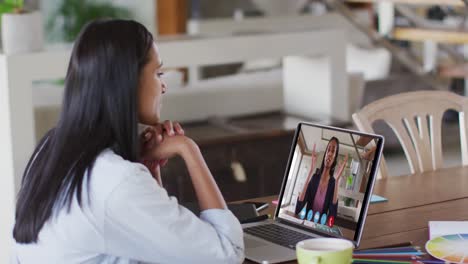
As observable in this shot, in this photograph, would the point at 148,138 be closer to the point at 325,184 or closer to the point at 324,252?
the point at 325,184

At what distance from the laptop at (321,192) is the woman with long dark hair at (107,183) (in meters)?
0.28

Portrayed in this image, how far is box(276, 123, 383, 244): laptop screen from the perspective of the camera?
204 centimetres

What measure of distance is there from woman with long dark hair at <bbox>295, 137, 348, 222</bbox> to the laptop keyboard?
67 mm

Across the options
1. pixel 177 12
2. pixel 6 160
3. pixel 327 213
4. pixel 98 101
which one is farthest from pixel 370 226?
pixel 177 12

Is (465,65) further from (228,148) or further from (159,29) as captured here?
(159,29)

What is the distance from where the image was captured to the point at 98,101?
70.6 inches

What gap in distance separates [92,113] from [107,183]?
5.4 inches

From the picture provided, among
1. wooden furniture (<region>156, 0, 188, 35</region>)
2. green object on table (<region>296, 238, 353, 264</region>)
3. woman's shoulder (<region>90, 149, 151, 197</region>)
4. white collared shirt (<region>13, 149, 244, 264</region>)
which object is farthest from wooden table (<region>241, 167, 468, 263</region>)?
wooden furniture (<region>156, 0, 188, 35</region>)

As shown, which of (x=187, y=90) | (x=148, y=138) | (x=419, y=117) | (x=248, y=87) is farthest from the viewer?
(x=248, y=87)

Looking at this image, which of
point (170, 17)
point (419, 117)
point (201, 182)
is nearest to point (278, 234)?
point (201, 182)

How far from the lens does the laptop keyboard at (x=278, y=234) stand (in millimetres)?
2104

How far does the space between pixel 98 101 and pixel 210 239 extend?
340 mm

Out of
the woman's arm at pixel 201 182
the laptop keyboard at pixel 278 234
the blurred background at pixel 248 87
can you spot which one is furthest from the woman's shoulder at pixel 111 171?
the blurred background at pixel 248 87

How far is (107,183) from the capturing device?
69.6 inches
